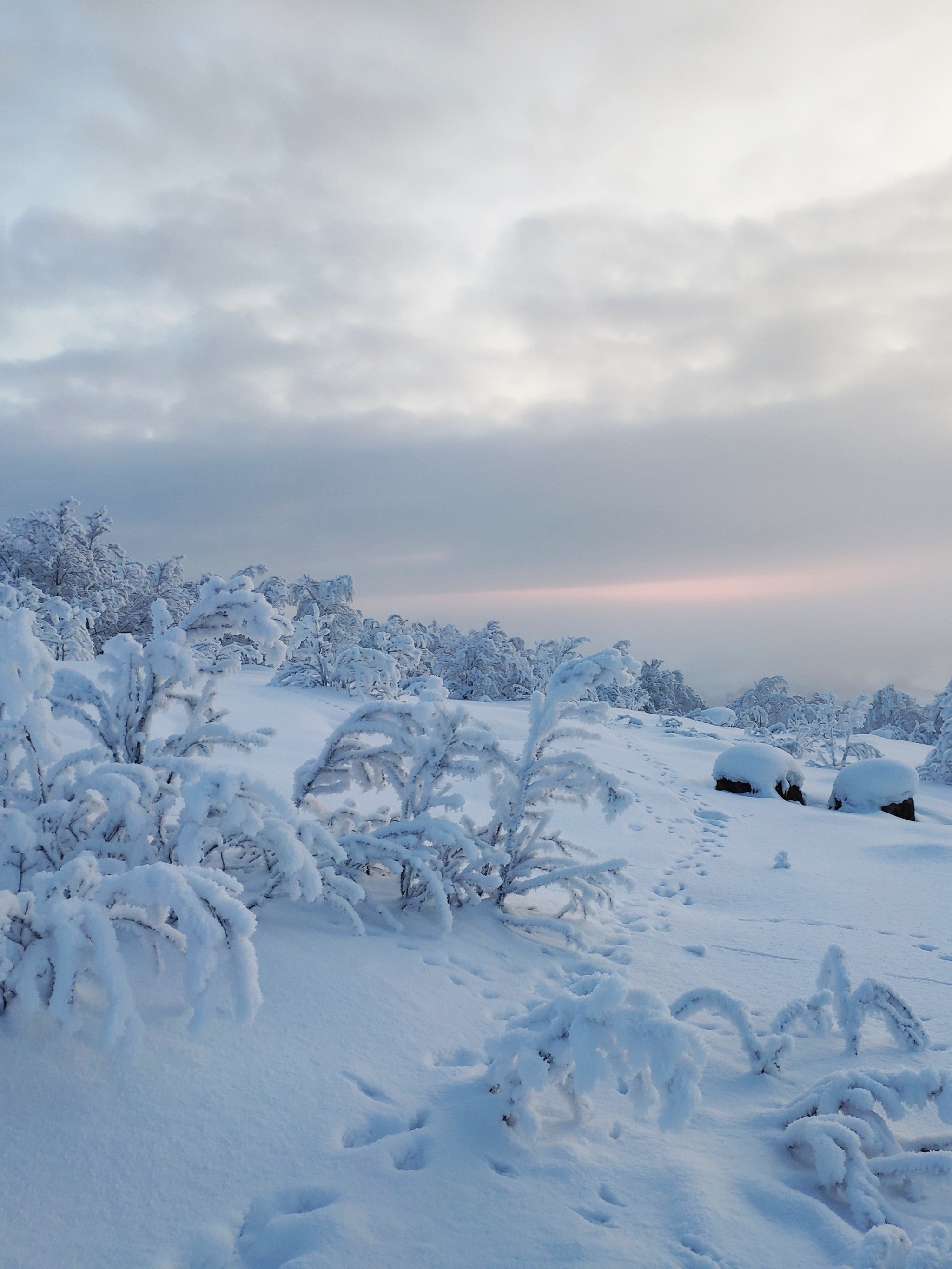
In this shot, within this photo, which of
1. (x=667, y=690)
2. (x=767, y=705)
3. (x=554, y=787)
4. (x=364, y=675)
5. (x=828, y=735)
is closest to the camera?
(x=554, y=787)

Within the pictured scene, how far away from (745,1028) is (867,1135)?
611 mm

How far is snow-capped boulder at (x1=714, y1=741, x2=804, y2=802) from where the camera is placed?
11117 millimetres

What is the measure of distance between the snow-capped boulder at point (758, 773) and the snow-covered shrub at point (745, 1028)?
890cm

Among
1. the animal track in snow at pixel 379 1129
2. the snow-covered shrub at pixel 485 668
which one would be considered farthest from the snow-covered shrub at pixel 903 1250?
the snow-covered shrub at pixel 485 668

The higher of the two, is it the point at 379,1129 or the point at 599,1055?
the point at 599,1055

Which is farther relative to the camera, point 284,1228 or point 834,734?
point 834,734

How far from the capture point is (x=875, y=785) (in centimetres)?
1077

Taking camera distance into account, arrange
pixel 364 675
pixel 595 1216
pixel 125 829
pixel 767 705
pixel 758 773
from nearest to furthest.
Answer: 1. pixel 595 1216
2. pixel 125 829
3. pixel 758 773
4. pixel 364 675
5. pixel 767 705

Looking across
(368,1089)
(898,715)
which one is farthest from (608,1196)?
(898,715)

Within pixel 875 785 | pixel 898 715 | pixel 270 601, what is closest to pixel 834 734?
pixel 875 785

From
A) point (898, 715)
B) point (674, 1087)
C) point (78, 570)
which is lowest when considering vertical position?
point (898, 715)

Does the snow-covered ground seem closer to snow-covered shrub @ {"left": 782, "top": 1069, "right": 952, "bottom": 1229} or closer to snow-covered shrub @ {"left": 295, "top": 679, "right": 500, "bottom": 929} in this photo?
snow-covered shrub @ {"left": 782, "top": 1069, "right": 952, "bottom": 1229}

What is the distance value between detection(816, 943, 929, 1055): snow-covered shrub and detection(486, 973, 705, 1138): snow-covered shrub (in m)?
1.30

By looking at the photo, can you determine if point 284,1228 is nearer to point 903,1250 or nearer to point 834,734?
point 903,1250
